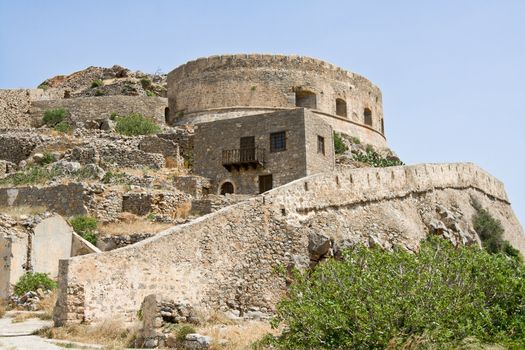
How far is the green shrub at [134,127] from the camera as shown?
30.7 metres

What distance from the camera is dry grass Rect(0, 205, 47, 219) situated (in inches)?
774

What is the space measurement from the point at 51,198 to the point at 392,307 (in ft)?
43.2

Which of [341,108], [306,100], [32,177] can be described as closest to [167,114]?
[306,100]

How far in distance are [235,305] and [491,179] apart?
20.8 metres

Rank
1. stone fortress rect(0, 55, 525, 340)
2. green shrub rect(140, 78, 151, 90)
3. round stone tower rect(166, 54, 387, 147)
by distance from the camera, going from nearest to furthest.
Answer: stone fortress rect(0, 55, 525, 340), round stone tower rect(166, 54, 387, 147), green shrub rect(140, 78, 151, 90)

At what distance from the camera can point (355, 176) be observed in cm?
2014

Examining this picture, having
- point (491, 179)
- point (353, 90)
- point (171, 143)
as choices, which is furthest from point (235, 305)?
point (353, 90)

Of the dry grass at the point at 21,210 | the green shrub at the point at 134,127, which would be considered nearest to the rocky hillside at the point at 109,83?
the green shrub at the point at 134,127

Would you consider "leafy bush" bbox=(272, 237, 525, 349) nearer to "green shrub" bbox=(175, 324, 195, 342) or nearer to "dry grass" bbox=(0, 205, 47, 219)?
"green shrub" bbox=(175, 324, 195, 342)

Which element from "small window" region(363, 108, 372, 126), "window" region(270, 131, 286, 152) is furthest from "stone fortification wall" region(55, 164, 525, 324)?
"small window" region(363, 108, 372, 126)

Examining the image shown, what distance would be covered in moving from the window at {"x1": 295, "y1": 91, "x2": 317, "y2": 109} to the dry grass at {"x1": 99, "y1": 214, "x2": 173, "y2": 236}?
16.2m

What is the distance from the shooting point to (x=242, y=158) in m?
24.0

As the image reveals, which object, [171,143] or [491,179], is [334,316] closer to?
[171,143]

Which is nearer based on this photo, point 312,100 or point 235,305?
point 235,305
